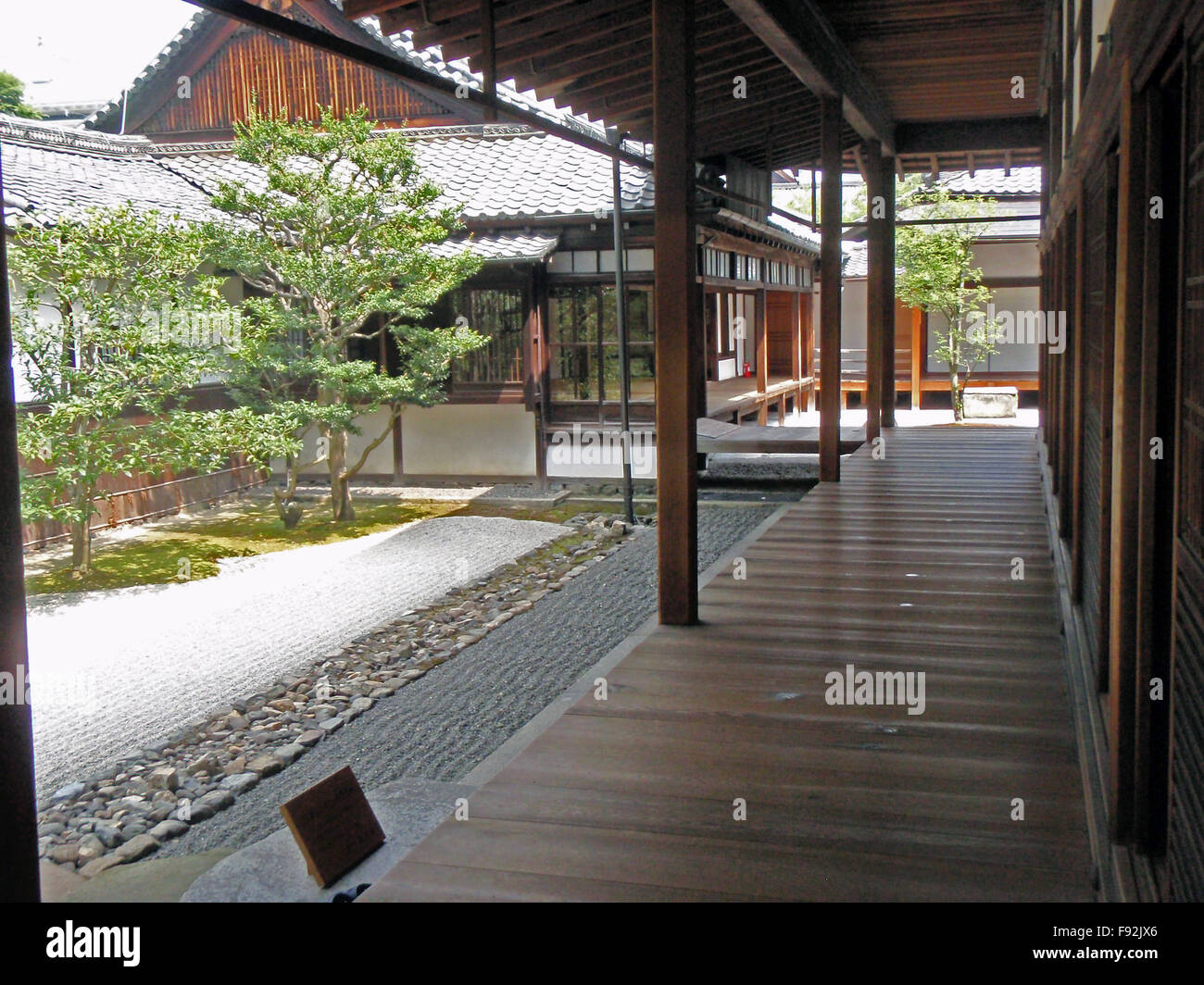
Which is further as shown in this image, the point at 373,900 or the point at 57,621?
the point at 57,621

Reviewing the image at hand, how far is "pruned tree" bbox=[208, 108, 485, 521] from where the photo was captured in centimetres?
1272

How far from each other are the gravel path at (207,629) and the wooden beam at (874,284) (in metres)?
3.63

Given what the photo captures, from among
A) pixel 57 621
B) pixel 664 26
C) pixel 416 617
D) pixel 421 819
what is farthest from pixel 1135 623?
pixel 57 621

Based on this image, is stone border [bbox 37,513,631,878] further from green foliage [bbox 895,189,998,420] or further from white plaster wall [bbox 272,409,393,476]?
green foliage [bbox 895,189,998,420]

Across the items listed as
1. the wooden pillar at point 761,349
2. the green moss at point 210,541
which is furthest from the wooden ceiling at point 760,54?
the wooden pillar at point 761,349

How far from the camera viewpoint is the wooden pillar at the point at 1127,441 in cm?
232

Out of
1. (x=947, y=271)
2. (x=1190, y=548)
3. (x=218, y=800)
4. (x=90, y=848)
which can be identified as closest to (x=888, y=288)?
(x=947, y=271)

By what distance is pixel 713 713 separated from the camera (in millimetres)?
3668

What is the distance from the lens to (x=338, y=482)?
13.5 meters

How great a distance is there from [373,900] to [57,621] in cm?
752

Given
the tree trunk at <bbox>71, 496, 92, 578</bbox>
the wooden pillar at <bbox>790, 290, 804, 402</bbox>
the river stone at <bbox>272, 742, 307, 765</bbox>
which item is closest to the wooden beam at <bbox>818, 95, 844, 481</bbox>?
the river stone at <bbox>272, 742, 307, 765</bbox>

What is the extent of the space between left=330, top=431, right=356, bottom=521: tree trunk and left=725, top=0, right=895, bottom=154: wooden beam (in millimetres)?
6818

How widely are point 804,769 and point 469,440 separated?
1298cm
